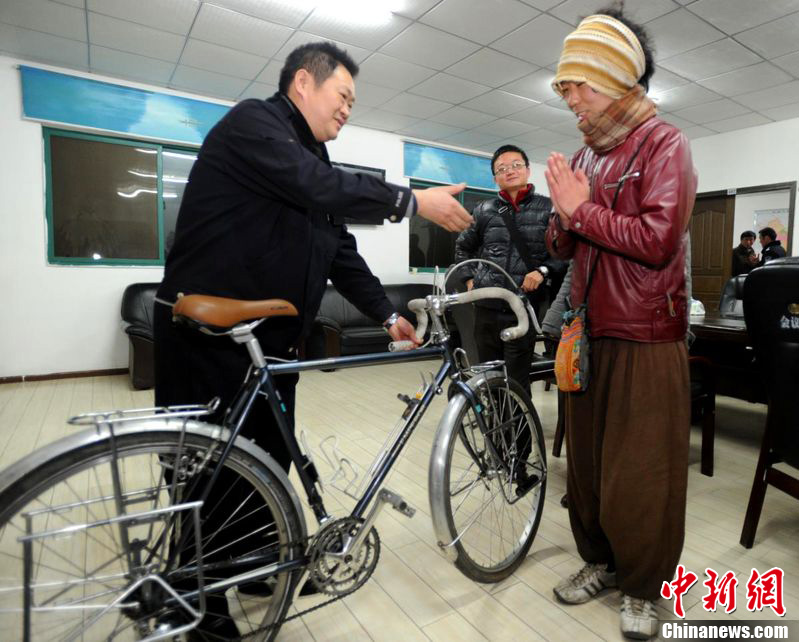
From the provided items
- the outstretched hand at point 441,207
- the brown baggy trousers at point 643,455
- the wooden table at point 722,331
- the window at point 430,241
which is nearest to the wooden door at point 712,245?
the window at point 430,241

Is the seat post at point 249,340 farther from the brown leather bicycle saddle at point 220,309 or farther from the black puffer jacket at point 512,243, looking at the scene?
the black puffer jacket at point 512,243

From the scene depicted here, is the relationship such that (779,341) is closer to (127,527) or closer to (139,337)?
(127,527)

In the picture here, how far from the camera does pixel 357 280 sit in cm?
148

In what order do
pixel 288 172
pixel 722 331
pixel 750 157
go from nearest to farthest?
pixel 288 172
pixel 722 331
pixel 750 157

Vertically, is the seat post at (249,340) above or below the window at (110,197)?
below

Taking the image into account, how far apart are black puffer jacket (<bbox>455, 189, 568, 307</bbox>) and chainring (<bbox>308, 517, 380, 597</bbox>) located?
1.18 metres

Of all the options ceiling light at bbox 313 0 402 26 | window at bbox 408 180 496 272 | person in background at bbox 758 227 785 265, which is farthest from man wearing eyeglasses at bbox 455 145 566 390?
person in background at bbox 758 227 785 265

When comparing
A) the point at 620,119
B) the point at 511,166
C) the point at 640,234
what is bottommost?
the point at 640,234

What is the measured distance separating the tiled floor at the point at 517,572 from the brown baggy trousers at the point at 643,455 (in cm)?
24

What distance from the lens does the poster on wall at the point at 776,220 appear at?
20.6ft

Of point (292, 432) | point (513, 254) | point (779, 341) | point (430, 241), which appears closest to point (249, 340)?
point (292, 432)

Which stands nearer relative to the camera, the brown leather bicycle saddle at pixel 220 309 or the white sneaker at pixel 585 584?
the brown leather bicycle saddle at pixel 220 309

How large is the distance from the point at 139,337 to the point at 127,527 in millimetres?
3485

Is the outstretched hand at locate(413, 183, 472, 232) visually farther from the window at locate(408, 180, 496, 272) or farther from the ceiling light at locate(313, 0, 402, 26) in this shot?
the window at locate(408, 180, 496, 272)
